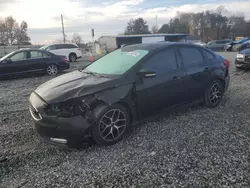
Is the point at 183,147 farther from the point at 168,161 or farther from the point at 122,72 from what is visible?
the point at 122,72

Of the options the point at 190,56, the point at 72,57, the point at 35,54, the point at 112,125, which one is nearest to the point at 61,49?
the point at 72,57

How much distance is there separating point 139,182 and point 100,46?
3445 cm

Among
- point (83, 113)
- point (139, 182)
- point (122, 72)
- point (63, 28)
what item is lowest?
point (139, 182)

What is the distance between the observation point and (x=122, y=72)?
371 centimetres

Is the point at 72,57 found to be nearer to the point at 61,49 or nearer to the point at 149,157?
the point at 61,49

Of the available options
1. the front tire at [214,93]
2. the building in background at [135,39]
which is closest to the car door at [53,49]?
the building in background at [135,39]

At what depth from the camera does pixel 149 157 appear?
3068 mm

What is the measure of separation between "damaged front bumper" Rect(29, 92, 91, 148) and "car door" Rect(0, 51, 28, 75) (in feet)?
25.3

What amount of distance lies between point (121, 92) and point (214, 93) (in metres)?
2.56

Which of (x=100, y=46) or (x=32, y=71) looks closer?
(x=32, y=71)

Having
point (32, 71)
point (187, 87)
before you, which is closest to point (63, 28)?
point (32, 71)

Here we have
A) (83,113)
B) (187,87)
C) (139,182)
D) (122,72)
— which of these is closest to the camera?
A: (139,182)

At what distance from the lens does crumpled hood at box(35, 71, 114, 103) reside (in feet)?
10.5

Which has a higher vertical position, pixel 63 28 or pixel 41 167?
pixel 63 28
